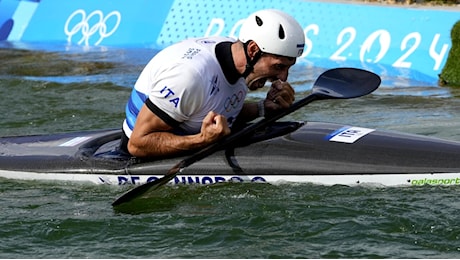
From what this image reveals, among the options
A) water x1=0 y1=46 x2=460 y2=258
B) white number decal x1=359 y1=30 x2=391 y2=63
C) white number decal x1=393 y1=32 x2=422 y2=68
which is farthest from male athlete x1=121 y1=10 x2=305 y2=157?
white number decal x1=359 y1=30 x2=391 y2=63

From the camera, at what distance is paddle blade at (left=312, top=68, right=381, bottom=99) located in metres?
6.33

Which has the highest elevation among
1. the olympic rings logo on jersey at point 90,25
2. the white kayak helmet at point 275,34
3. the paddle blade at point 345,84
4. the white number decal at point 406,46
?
the white kayak helmet at point 275,34

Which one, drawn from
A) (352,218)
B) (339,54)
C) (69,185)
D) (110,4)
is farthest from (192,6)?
(352,218)

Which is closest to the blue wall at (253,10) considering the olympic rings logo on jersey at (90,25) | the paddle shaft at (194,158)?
the olympic rings logo on jersey at (90,25)

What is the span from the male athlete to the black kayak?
201 millimetres

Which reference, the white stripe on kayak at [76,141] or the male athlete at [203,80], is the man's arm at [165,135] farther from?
the white stripe on kayak at [76,141]

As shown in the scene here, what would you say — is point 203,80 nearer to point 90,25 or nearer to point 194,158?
point 194,158

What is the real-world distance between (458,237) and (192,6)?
31.7 feet

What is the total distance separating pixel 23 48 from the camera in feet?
50.2

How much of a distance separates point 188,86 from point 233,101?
483mm

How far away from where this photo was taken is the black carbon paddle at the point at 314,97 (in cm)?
568

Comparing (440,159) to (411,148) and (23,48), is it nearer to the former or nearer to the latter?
(411,148)

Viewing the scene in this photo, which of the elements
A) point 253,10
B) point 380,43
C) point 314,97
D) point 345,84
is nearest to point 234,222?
point 314,97

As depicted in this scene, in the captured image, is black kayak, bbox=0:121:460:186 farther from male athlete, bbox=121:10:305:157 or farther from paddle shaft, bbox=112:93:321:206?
male athlete, bbox=121:10:305:157
